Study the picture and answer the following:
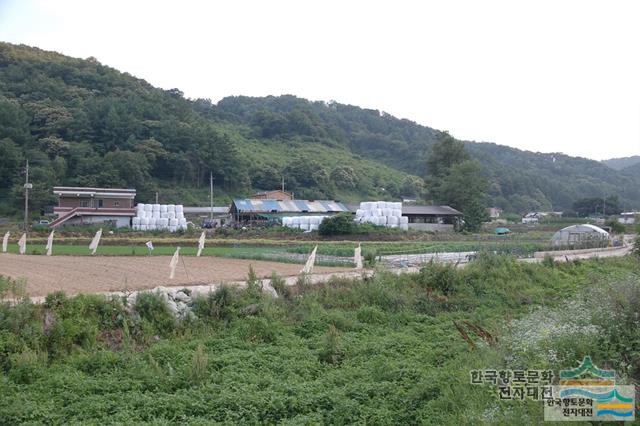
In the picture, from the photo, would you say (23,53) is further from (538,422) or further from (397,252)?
(538,422)

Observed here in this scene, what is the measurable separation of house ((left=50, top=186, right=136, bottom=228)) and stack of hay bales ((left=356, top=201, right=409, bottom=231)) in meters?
25.8

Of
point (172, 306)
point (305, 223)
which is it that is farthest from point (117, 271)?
point (305, 223)

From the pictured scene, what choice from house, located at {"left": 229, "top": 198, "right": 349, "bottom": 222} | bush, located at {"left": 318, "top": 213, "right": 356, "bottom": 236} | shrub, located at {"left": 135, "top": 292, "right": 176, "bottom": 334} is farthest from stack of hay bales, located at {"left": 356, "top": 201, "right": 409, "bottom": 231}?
shrub, located at {"left": 135, "top": 292, "right": 176, "bottom": 334}

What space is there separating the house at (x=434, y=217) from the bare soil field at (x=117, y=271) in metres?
35.1

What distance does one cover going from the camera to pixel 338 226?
48.1 metres

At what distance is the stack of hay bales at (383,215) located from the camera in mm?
54844

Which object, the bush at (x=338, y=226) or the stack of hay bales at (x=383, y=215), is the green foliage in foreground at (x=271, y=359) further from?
the stack of hay bales at (x=383, y=215)

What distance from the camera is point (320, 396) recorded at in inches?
396

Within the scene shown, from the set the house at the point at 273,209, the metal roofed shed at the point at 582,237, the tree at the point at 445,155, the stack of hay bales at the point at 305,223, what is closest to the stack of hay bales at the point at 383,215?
the stack of hay bales at the point at 305,223

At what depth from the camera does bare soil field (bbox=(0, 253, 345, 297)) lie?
18469mm

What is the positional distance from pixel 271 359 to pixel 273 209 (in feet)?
160

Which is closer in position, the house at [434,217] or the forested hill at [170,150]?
the house at [434,217]

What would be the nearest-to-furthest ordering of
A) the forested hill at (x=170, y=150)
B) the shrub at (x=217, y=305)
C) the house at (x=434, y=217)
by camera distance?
the shrub at (x=217, y=305)
the house at (x=434, y=217)
the forested hill at (x=170, y=150)

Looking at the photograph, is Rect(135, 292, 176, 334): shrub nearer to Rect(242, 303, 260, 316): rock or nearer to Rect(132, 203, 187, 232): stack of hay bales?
Rect(242, 303, 260, 316): rock
